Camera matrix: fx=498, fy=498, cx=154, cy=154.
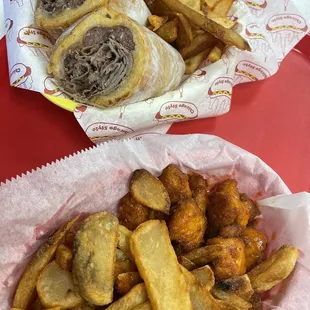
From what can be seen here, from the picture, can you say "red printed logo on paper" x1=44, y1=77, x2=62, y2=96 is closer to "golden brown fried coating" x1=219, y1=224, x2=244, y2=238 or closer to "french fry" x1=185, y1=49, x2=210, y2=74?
"french fry" x1=185, y1=49, x2=210, y2=74

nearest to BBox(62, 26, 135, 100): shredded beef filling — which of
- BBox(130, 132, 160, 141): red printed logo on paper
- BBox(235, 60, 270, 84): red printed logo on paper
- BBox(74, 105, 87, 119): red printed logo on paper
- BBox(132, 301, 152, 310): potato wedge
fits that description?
BBox(74, 105, 87, 119): red printed logo on paper

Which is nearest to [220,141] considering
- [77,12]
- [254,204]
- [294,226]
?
[254,204]

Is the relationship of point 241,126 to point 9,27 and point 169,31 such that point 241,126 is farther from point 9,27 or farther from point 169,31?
point 9,27

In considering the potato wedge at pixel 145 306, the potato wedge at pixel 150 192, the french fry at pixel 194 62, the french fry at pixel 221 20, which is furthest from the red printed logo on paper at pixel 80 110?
the potato wedge at pixel 145 306

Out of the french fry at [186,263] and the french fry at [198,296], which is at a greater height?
the french fry at [198,296]

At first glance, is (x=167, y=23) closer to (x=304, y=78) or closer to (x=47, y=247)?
(x=304, y=78)

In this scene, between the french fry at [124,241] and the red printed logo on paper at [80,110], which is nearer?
the french fry at [124,241]

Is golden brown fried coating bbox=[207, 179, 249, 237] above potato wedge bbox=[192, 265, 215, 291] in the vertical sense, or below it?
above

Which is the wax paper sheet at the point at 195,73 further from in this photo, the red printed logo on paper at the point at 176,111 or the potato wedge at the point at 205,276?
the potato wedge at the point at 205,276
